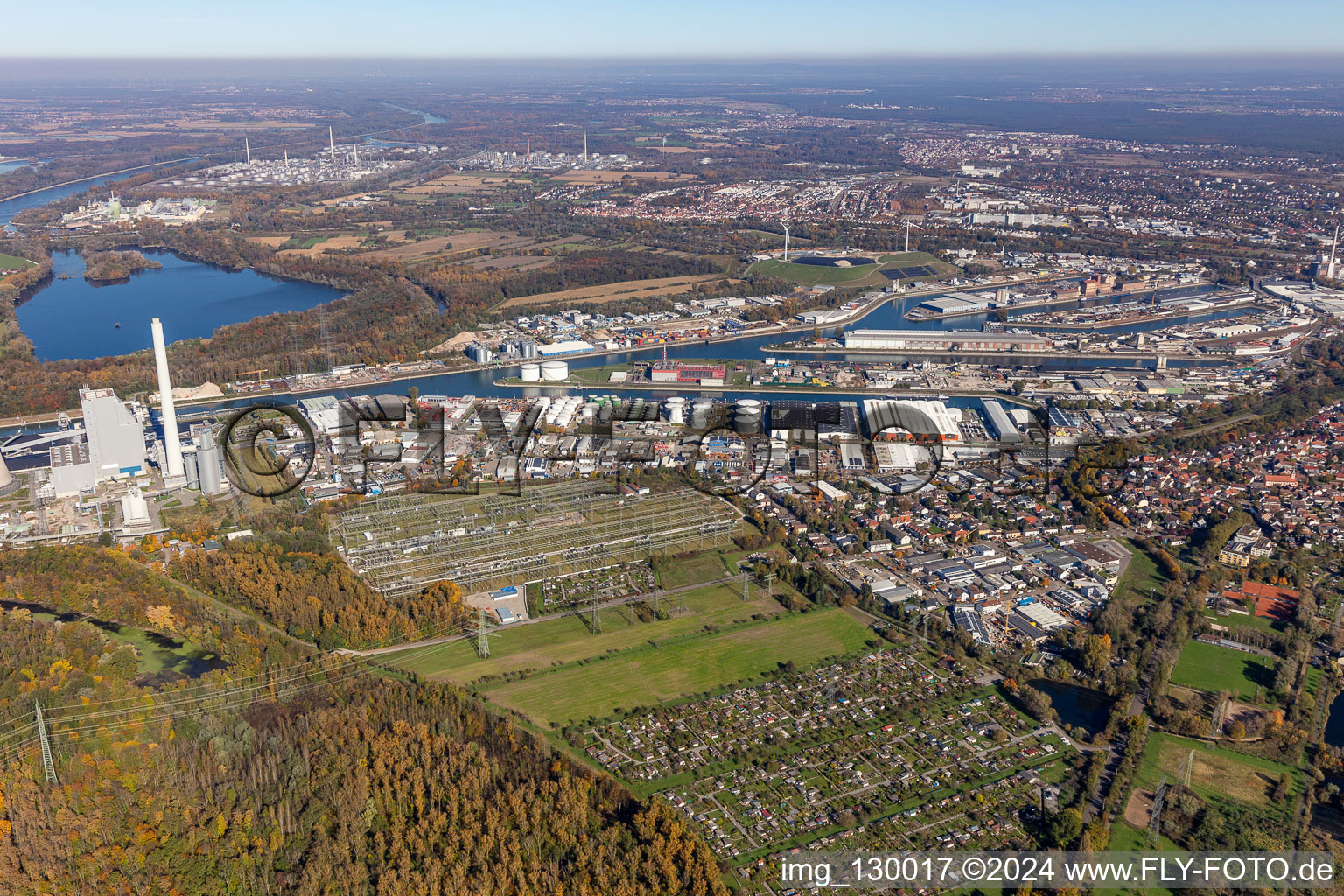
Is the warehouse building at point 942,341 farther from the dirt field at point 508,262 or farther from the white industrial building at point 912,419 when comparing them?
the dirt field at point 508,262

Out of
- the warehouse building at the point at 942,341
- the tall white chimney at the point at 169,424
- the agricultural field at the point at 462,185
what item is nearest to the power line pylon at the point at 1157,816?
the tall white chimney at the point at 169,424

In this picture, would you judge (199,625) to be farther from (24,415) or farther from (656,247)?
(656,247)

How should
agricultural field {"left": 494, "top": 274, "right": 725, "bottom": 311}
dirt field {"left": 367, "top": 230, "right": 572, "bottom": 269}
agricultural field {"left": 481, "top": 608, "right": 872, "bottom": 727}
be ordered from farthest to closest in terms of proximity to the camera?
dirt field {"left": 367, "top": 230, "right": 572, "bottom": 269} < agricultural field {"left": 494, "top": 274, "right": 725, "bottom": 311} < agricultural field {"left": 481, "top": 608, "right": 872, "bottom": 727}

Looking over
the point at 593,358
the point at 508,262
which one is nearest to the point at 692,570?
the point at 593,358

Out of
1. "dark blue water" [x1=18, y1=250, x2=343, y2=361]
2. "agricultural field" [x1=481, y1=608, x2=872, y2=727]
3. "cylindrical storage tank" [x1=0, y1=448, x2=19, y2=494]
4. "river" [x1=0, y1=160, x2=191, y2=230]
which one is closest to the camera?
"agricultural field" [x1=481, y1=608, x2=872, y2=727]

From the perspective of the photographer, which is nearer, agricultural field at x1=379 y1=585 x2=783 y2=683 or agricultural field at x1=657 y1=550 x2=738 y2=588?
agricultural field at x1=379 y1=585 x2=783 y2=683

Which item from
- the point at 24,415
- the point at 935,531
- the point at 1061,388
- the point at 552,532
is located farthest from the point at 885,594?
the point at 24,415

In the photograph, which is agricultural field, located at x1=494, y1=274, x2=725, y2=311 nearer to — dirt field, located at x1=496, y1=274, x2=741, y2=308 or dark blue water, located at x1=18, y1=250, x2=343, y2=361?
dirt field, located at x1=496, y1=274, x2=741, y2=308

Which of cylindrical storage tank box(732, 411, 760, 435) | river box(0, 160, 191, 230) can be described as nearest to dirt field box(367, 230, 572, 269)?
river box(0, 160, 191, 230)
